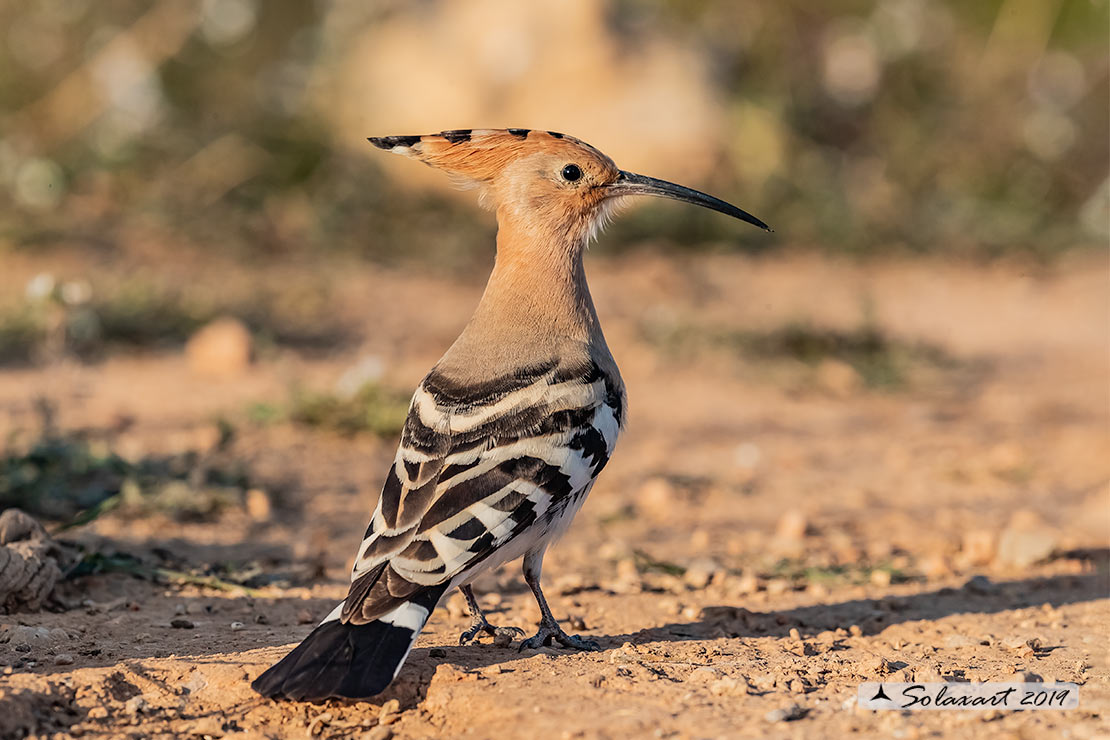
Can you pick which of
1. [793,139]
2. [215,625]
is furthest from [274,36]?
[215,625]

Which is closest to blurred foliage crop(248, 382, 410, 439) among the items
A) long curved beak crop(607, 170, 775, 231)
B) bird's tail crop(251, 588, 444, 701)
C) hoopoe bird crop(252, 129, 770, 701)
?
hoopoe bird crop(252, 129, 770, 701)

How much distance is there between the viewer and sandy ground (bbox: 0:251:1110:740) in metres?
3.00

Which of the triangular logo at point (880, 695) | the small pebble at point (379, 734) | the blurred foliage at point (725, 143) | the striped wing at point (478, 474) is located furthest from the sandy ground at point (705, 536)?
the blurred foliage at point (725, 143)

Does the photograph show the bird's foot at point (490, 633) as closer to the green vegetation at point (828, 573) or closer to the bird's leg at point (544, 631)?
the bird's leg at point (544, 631)

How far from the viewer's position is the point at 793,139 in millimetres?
10289

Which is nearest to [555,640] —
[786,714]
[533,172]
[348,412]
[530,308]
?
[786,714]

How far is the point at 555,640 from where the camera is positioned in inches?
140

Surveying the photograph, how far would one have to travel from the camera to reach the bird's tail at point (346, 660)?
112 inches

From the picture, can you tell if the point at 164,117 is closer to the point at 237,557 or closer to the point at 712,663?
the point at 237,557

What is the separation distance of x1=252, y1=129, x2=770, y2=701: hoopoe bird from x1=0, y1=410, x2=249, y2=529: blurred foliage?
1.49m

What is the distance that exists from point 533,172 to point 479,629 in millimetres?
1426

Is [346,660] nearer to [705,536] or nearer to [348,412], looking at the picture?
[705,536]

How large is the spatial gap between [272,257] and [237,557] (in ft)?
14.6

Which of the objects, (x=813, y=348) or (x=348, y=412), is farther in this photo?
(x=813, y=348)
